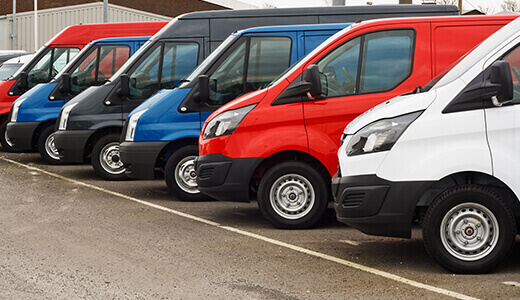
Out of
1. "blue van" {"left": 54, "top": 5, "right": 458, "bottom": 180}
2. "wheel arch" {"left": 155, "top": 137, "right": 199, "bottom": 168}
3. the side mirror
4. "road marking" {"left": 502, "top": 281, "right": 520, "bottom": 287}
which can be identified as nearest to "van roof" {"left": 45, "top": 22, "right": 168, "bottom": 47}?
"blue van" {"left": 54, "top": 5, "right": 458, "bottom": 180}

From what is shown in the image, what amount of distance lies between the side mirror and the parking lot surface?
1431 millimetres

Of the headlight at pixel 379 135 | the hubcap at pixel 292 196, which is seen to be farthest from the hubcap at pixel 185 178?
the headlight at pixel 379 135

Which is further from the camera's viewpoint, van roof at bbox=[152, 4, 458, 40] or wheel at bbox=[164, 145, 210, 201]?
van roof at bbox=[152, 4, 458, 40]

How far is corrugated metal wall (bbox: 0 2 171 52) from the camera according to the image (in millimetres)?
45625

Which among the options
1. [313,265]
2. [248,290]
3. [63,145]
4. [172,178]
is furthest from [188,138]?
[248,290]

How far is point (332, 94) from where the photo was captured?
8.90 metres

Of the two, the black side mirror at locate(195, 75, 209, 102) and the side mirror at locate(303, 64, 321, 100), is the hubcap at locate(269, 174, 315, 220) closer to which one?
the side mirror at locate(303, 64, 321, 100)

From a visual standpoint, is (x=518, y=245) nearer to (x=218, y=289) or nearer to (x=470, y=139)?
(x=470, y=139)

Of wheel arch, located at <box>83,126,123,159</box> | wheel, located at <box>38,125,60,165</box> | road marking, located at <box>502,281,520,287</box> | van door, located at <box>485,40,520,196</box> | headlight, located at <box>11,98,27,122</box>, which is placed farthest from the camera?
headlight, located at <box>11,98,27,122</box>

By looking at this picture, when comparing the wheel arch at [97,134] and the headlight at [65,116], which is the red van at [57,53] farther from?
the wheel arch at [97,134]

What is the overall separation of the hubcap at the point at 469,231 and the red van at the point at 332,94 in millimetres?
2216

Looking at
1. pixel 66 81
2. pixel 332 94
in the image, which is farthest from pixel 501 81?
pixel 66 81

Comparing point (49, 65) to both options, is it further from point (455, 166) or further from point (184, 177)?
point (455, 166)

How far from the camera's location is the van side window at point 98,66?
14.6m
